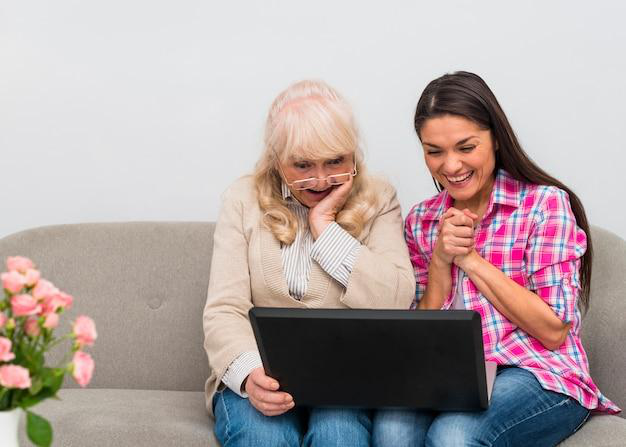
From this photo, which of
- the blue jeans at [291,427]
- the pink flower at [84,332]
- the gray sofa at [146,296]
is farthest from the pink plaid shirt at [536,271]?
the pink flower at [84,332]

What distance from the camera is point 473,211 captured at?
2.12 meters

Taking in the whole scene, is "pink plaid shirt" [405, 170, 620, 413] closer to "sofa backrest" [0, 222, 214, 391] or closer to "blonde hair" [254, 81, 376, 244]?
"blonde hair" [254, 81, 376, 244]

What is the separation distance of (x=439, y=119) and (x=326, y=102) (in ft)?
0.83

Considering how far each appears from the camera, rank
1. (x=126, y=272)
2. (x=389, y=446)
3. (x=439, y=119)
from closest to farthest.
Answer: (x=389, y=446) → (x=439, y=119) → (x=126, y=272)

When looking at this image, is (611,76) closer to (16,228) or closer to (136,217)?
(136,217)

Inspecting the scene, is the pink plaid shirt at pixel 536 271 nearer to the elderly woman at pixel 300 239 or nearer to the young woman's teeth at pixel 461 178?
the young woman's teeth at pixel 461 178

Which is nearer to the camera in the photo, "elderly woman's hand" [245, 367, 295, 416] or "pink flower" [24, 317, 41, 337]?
"pink flower" [24, 317, 41, 337]

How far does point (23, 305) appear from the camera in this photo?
3.75 ft

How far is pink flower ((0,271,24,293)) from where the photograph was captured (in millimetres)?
1169

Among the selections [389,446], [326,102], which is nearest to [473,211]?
[326,102]

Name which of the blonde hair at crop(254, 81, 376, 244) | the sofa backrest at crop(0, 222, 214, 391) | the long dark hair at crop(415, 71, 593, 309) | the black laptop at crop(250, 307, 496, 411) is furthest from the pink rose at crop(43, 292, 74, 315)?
the sofa backrest at crop(0, 222, 214, 391)

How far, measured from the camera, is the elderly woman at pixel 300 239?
202 centimetres

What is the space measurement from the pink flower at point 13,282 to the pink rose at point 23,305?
0.02m

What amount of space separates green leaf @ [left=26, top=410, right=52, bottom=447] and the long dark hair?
3.65 ft
